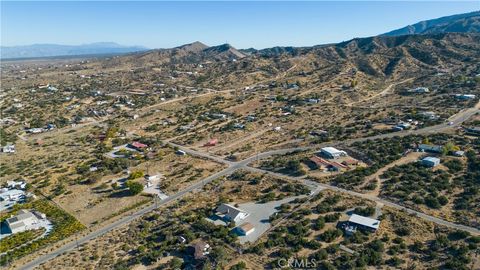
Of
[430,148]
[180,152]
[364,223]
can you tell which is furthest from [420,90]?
[364,223]

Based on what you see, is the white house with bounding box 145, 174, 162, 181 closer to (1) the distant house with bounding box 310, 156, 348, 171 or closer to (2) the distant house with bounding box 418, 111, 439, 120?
(1) the distant house with bounding box 310, 156, 348, 171

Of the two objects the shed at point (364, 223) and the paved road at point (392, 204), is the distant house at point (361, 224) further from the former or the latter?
the paved road at point (392, 204)

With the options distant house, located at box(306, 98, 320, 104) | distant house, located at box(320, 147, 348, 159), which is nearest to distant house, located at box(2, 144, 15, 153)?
distant house, located at box(320, 147, 348, 159)

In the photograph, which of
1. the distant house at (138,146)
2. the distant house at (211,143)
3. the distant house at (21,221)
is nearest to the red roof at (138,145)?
the distant house at (138,146)

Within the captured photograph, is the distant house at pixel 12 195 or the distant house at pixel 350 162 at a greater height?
the distant house at pixel 350 162

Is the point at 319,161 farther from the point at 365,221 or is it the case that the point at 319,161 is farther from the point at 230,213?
the point at 230,213
